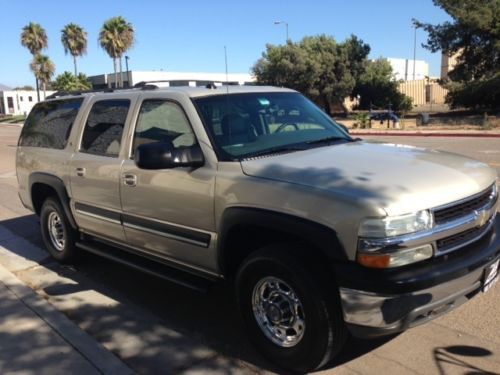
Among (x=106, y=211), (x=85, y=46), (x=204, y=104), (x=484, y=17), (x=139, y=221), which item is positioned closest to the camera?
(x=204, y=104)

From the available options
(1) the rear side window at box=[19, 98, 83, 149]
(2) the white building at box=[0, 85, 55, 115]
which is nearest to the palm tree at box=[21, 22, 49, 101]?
(2) the white building at box=[0, 85, 55, 115]

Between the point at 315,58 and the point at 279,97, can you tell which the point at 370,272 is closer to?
the point at 279,97

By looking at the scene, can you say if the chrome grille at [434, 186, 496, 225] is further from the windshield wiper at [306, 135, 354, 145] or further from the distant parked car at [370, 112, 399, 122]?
the distant parked car at [370, 112, 399, 122]

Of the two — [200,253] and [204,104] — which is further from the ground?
[204,104]

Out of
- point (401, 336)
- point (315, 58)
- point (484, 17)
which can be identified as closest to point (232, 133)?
point (401, 336)

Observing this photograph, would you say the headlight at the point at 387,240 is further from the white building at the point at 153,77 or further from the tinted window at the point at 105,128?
the white building at the point at 153,77

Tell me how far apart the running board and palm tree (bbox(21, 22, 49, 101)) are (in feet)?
235

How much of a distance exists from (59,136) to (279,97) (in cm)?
251

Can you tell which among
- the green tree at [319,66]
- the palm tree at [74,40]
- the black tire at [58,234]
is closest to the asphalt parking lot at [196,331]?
the black tire at [58,234]

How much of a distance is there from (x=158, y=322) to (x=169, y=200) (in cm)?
104

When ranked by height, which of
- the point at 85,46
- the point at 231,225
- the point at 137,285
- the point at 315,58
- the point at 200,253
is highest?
the point at 85,46

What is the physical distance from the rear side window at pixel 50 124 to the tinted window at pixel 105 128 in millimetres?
386

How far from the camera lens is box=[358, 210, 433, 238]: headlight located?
2910 millimetres

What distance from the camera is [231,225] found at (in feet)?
11.8
